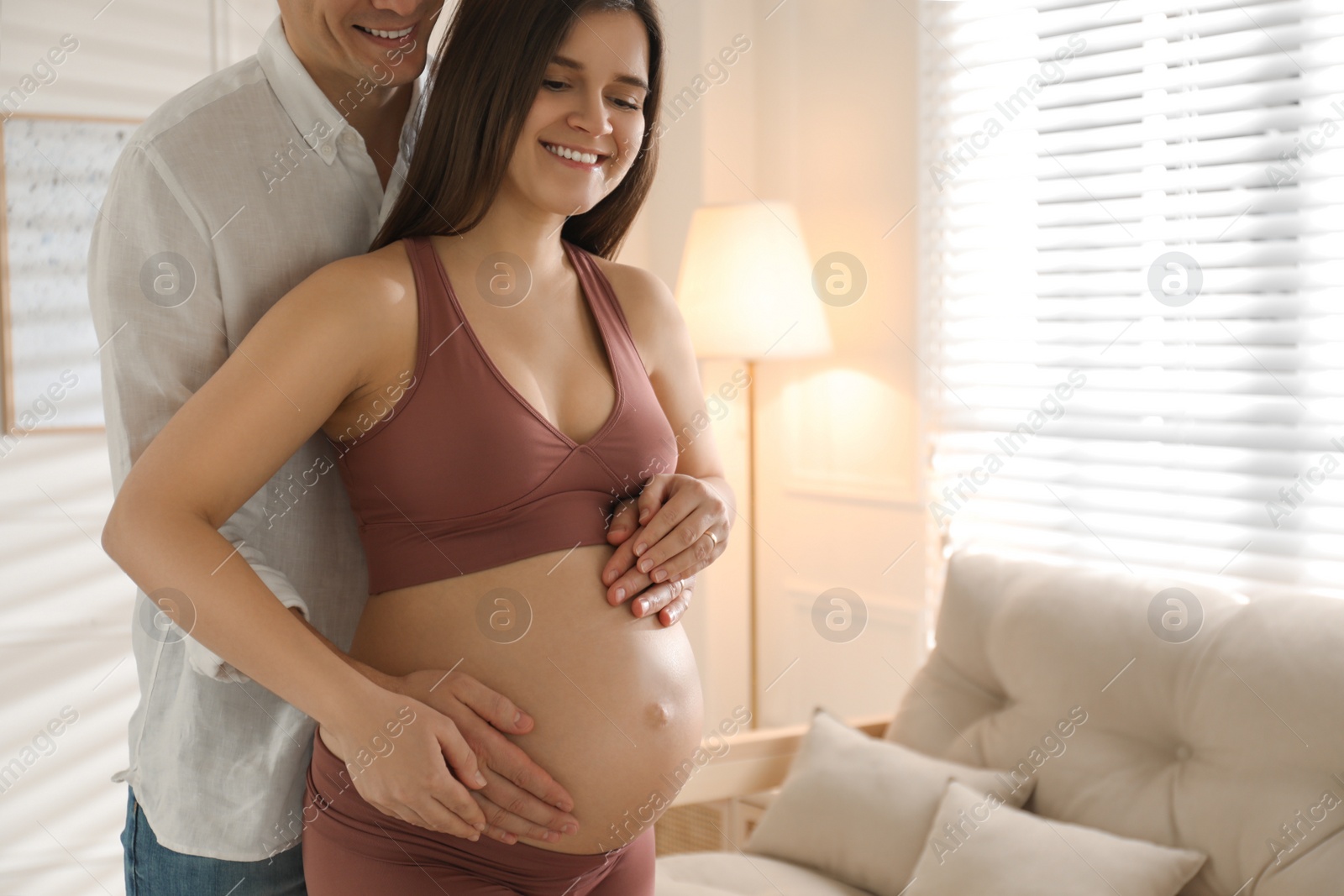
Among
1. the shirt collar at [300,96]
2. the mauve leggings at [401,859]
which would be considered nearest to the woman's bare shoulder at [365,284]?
the shirt collar at [300,96]

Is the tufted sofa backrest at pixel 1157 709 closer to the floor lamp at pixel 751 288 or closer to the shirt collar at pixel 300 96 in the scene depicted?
the floor lamp at pixel 751 288

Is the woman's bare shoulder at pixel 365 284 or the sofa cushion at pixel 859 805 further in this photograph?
the sofa cushion at pixel 859 805

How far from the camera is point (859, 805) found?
203 centimetres

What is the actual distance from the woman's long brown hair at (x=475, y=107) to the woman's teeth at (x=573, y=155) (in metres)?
0.04

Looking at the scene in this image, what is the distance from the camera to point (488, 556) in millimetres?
987

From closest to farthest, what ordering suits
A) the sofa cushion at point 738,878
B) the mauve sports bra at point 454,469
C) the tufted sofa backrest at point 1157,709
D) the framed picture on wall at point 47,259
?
the mauve sports bra at point 454,469 → the tufted sofa backrest at point 1157,709 → the sofa cushion at point 738,878 → the framed picture on wall at point 47,259

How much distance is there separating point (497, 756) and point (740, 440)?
244 cm

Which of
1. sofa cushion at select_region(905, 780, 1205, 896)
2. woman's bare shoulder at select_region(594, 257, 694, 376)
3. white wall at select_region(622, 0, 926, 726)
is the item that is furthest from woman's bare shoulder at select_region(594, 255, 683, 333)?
white wall at select_region(622, 0, 926, 726)

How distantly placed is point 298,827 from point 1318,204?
2.02 metres

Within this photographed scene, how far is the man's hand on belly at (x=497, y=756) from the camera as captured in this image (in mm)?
943

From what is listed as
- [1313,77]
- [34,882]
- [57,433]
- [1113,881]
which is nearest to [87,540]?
[57,433]

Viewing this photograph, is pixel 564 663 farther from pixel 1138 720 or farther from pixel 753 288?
pixel 753 288

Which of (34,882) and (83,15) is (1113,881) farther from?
(83,15)

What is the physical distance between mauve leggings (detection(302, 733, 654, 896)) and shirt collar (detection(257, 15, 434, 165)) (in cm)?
59
